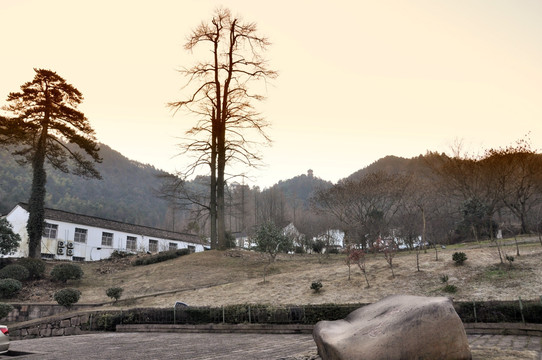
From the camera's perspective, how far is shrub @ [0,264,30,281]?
23.7 metres

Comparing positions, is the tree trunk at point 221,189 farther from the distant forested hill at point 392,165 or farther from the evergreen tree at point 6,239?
the distant forested hill at point 392,165

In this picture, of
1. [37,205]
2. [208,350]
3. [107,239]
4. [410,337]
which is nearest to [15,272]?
[37,205]

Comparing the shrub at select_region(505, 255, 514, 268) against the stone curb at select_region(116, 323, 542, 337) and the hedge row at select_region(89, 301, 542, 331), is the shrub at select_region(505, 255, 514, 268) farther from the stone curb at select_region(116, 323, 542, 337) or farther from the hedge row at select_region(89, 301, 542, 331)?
the stone curb at select_region(116, 323, 542, 337)

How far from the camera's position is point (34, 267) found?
25.5 m

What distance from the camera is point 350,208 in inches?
1519

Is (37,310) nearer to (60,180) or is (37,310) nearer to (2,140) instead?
(2,140)

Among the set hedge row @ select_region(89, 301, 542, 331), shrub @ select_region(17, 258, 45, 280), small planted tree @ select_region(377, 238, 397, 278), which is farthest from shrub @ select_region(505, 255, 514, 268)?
shrub @ select_region(17, 258, 45, 280)

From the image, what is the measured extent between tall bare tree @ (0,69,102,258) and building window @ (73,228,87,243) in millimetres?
10249

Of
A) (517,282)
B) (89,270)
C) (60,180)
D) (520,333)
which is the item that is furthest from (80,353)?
(60,180)

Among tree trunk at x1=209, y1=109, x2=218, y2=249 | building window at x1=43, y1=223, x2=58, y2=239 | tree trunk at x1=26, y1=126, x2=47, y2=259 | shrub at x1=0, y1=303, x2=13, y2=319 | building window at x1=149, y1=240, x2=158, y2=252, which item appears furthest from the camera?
building window at x1=149, y1=240, x2=158, y2=252

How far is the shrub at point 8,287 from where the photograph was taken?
71.0 ft

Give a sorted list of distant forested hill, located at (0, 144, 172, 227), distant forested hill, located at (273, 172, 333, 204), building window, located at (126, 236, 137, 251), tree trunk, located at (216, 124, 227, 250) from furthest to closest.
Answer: distant forested hill, located at (273, 172, 333, 204), distant forested hill, located at (0, 144, 172, 227), building window, located at (126, 236, 137, 251), tree trunk, located at (216, 124, 227, 250)

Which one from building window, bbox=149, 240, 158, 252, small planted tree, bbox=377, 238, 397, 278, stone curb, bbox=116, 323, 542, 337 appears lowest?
stone curb, bbox=116, 323, 542, 337

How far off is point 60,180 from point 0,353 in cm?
9480
